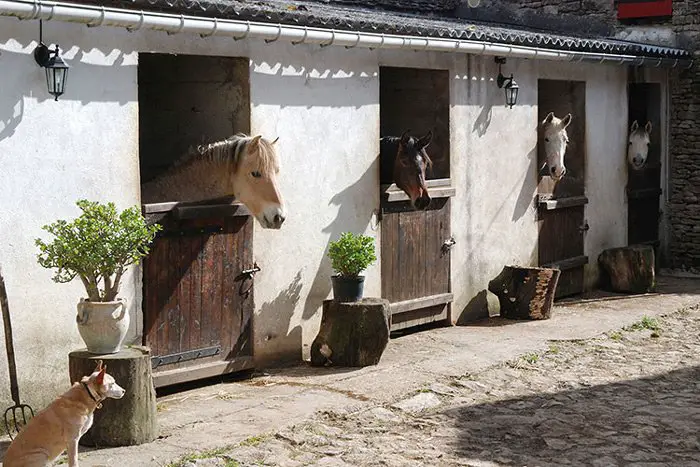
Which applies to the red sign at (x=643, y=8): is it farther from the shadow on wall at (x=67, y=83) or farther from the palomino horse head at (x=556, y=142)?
the shadow on wall at (x=67, y=83)

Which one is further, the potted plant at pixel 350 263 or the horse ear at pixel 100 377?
the potted plant at pixel 350 263

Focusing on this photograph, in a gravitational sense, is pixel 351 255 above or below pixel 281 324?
above

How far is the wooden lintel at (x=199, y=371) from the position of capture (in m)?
8.73

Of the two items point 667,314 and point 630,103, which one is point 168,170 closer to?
point 667,314

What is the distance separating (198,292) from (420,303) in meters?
3.17

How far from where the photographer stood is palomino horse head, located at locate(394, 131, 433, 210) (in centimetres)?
1086

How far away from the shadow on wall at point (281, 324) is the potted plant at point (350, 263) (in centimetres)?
41

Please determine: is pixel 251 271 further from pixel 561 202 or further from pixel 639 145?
pixel 639 145

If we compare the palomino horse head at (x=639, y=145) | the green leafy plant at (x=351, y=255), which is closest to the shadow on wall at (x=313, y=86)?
the green leafy plant at (x=351, y=255)

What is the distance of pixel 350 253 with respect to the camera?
32.3ft

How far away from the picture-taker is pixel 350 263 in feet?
32.3

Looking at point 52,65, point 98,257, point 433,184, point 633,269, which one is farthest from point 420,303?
point 52,65

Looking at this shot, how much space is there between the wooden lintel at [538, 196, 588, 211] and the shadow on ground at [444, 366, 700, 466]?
14.3 feet

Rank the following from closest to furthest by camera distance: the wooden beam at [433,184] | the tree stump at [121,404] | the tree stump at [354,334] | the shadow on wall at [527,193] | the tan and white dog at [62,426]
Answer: the tan and white dog at [62,426] → the tree stump at [121,404] → the tree stump at [354,334] → the wooden beam at [433,184] → the shadow on wall at [527,193]
